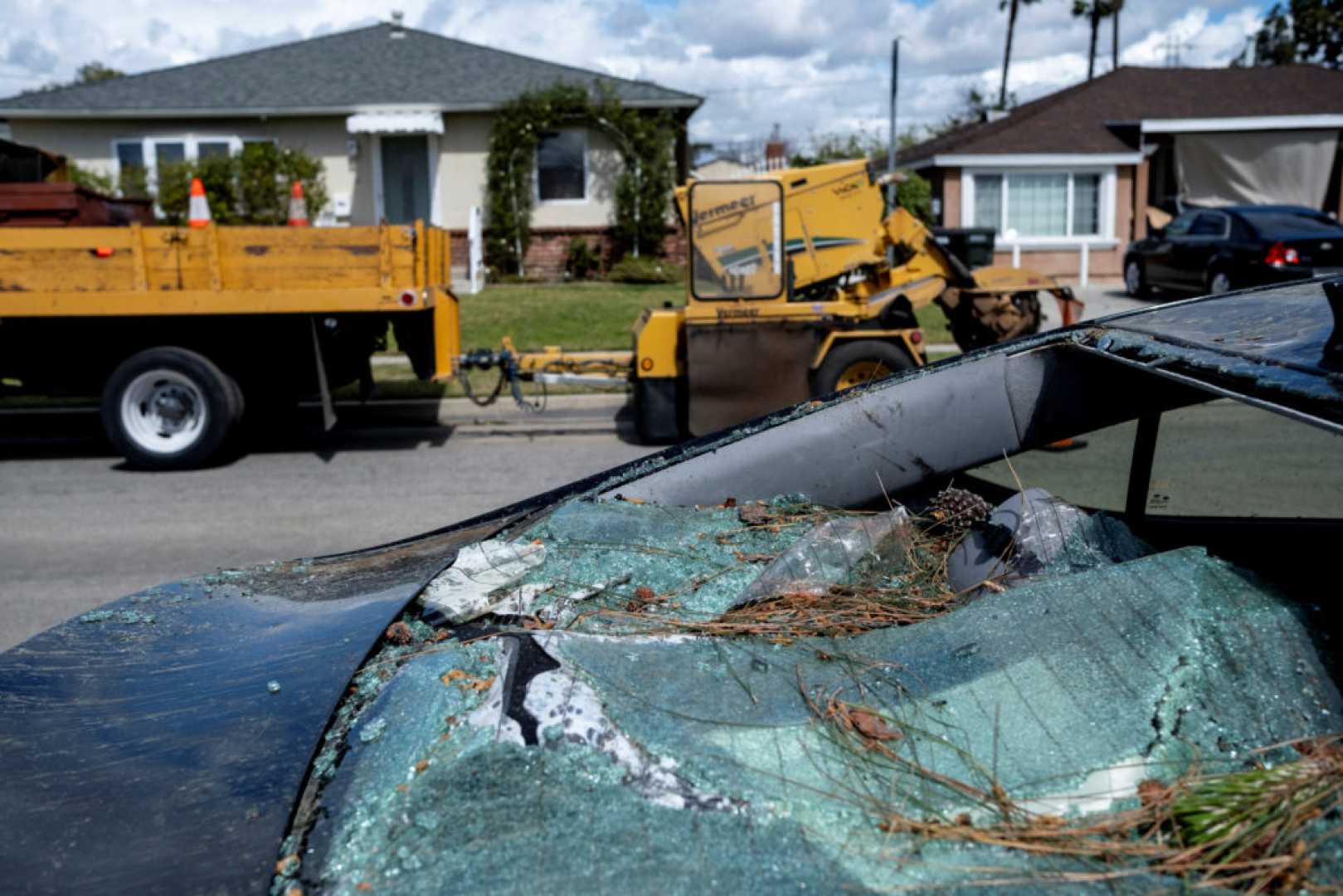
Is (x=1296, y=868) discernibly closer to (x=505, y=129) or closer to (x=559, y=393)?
(x=559, y=393)

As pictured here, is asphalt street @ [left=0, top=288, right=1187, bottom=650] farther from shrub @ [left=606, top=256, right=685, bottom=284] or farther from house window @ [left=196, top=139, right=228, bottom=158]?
house window @ [left=196, top=139, right=228, bottom=158]

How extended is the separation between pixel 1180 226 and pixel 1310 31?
96.0ft

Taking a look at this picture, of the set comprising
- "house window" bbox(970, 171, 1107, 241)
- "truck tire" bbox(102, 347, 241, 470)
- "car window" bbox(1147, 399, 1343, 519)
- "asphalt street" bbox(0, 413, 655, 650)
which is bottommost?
"asphalt street" bbox(0, 413, 655, 650)

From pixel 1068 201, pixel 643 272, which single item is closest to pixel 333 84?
pixel 643 272

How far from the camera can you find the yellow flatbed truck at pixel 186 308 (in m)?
9.27

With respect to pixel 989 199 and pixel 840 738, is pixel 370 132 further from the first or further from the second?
pixel 840 738

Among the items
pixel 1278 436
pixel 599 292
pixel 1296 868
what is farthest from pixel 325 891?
pixel 599 292

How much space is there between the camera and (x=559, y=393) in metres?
12.0

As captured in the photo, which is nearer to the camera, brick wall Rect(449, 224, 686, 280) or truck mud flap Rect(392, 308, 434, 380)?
truck mud flap Rect(392, 308, 434, 380)

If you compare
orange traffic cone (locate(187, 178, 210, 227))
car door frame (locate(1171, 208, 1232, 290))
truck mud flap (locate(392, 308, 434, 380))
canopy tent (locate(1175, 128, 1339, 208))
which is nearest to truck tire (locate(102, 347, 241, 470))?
orange traffic cone (locate(187, 178, 210, 227))

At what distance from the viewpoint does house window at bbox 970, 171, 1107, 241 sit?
2419cm

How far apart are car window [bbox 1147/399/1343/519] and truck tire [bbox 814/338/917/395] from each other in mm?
6567

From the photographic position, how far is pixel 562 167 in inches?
905

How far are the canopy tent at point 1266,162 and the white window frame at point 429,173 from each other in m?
14.5
